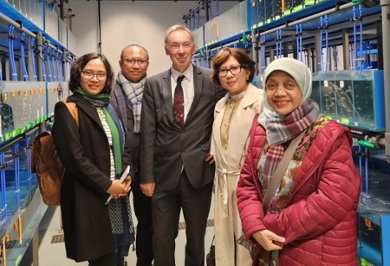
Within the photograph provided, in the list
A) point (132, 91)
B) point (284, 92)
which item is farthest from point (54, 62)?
point (284, 92)

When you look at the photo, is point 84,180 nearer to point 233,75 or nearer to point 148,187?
point 148,187

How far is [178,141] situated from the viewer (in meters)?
2.36

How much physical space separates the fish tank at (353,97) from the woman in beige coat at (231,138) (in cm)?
49

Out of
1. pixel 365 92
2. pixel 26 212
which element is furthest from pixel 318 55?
pixel 26 212

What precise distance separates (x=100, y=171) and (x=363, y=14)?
5.57 feet

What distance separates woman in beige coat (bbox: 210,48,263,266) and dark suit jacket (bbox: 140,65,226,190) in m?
0.15

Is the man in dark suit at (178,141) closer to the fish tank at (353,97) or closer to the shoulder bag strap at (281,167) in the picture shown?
the fish tank at (353,97)

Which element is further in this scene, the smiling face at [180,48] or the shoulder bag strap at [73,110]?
the smiling face at [180,48]

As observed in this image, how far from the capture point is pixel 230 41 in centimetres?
A: 521

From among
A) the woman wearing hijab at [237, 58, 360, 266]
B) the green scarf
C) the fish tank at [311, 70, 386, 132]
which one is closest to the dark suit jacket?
the green scarf

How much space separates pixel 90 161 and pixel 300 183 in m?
1.06

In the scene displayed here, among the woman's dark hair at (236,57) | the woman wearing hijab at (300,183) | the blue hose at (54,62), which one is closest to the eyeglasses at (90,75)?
the woman's dark hair at (236,57)

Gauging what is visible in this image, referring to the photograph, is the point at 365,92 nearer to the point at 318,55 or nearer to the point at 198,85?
the point at 198,85

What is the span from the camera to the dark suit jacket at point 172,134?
2.35 metres
